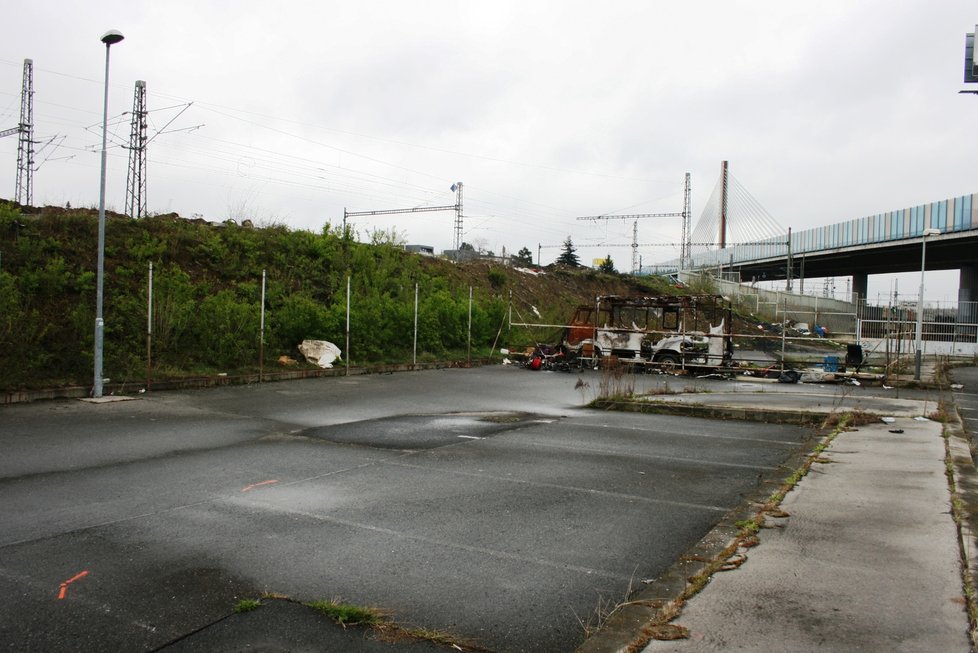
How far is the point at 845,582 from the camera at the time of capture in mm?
4270

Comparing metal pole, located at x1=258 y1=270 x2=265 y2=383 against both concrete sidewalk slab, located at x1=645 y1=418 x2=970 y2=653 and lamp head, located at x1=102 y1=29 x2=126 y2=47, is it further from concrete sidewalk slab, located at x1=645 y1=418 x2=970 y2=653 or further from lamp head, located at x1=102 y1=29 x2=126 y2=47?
concrete sidewalk slab, located at x1=645 y1=418 x2=970 y2=653

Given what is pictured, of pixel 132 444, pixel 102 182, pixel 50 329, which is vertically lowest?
pixel 132 444

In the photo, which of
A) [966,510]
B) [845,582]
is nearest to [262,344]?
A: [966,510]

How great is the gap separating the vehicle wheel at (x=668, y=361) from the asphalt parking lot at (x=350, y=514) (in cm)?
997

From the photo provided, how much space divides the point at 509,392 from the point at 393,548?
39.1 ft

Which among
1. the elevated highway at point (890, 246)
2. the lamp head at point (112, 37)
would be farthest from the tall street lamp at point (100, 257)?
the elevated highway at point (890, 246)

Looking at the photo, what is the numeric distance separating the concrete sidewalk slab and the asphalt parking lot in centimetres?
68

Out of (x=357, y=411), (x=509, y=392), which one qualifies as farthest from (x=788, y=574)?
(x=509, y=392)

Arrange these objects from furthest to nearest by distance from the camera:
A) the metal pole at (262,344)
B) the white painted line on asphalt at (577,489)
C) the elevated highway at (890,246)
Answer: the elevated highway at (890,246) → the metal pole at (262,344) → the white painted line on asphalt at (577,489)

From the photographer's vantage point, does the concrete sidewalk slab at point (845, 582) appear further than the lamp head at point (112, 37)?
No

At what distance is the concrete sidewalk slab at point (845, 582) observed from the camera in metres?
3.50

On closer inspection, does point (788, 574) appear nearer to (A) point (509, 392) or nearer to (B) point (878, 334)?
(A) point (509, 392)

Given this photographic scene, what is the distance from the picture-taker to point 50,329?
14.8 m

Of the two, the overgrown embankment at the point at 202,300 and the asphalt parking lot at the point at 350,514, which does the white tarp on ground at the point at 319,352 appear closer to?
the overgrown embankment at the point at 202,300
